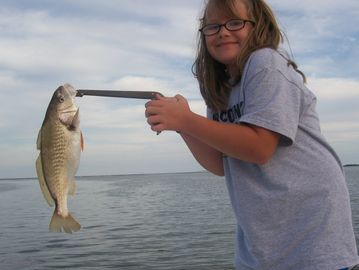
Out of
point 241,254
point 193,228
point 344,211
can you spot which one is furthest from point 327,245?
point 193,228

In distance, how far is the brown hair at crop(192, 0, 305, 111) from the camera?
9.16 feet

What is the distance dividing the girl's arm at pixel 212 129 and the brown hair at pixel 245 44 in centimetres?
51

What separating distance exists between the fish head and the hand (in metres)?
0.73

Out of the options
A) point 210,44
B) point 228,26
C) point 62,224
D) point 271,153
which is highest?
point 228,26

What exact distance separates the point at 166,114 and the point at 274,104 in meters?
0.56

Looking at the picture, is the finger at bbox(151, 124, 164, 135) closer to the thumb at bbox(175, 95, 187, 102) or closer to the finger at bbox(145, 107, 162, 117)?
the finger at bbox(145, 107, 162, 117)

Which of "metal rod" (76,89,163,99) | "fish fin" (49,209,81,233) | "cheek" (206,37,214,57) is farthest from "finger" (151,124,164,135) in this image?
"fish fin" (49,209,81,233)

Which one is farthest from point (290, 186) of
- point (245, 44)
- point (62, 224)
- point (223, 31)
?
point (62, 224)

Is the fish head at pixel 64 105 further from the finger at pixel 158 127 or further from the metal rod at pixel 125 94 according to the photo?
the finger at pixel 158 127

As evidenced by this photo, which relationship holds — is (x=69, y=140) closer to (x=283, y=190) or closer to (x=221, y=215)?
(x=283, y=190)

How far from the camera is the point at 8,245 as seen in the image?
61.9ft

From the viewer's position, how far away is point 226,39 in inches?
112

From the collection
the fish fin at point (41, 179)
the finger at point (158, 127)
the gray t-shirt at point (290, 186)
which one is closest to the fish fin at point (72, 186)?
the fish fin at point (41, 179)

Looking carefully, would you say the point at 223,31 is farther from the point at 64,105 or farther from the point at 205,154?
the point at 64,105
